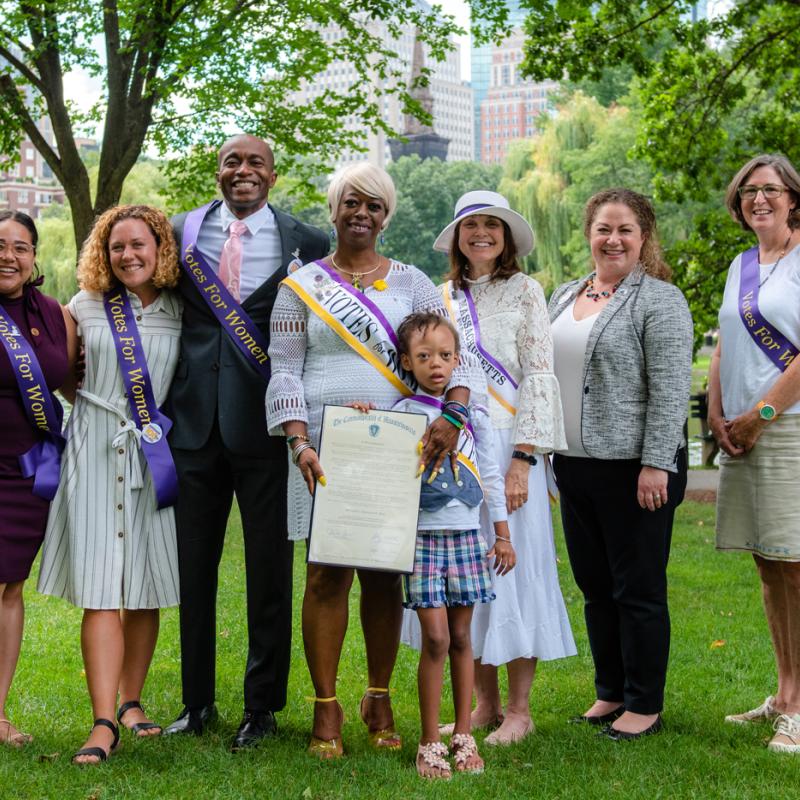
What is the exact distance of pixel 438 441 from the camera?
411 cm

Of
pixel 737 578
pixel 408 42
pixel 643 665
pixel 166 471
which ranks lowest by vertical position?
pixel 737 578

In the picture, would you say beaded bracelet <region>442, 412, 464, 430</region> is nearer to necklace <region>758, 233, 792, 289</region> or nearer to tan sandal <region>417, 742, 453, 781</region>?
tan sandal <region>417, 742, 453, 781</region>

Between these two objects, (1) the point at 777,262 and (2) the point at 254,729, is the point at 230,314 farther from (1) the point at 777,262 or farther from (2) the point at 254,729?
(1) the point at 777,262

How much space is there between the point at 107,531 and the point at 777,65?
34.2 ft

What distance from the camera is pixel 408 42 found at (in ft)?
560

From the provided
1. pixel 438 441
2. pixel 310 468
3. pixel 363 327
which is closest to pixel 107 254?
pixel 363 327

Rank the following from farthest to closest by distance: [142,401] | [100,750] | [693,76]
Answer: [693,76], [142,401], [100,750]

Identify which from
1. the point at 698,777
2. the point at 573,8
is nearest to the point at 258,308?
the point at 698,777

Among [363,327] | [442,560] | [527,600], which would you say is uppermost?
[363,327]

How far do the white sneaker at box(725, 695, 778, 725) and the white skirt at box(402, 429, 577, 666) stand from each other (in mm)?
857

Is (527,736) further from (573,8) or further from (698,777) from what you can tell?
(573,8)

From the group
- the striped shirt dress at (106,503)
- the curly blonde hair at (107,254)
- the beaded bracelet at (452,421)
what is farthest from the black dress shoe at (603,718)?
the curly blonde hair at (107,254)

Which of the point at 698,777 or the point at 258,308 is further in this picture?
the point at 258,308

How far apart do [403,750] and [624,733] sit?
94cm
